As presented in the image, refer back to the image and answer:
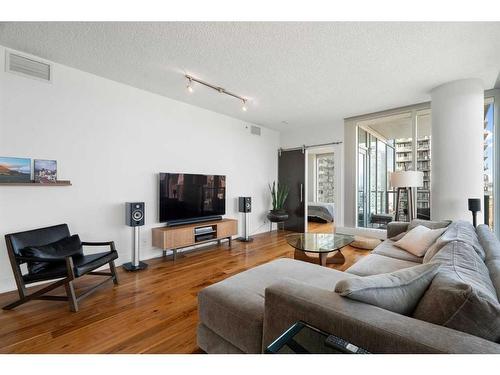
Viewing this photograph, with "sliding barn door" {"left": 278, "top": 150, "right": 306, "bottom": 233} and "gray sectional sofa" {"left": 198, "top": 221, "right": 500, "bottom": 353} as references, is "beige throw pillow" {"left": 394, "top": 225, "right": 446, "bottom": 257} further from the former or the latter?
"sliding barn door" {"left": 278, "top": 150, "right": 306, "bottom": 233}

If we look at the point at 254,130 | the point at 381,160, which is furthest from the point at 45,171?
the point at 381,160

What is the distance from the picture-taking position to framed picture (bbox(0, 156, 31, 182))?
2422mm

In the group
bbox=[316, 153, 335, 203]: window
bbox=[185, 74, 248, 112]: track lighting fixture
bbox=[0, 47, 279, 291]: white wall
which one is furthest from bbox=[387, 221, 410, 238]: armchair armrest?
bbox=[316, 153, 335, 203]: window

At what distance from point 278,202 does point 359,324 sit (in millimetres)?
4757

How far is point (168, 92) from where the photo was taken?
361 cm

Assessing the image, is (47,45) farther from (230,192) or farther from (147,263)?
(230,192)

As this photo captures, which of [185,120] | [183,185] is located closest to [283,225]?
[183,185]

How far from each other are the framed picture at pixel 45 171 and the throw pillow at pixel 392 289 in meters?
3.21

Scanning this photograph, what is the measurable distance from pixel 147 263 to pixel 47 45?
2808 mm

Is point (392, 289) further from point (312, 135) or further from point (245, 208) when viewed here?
point (312, 135)

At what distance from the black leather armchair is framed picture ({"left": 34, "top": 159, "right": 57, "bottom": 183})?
56 cm

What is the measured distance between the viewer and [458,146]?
3199 millimetres

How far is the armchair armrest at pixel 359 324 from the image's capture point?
0.73m

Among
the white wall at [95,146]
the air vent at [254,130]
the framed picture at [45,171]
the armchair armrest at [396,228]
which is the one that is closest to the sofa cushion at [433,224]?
the armchair armrest at [396,228]
